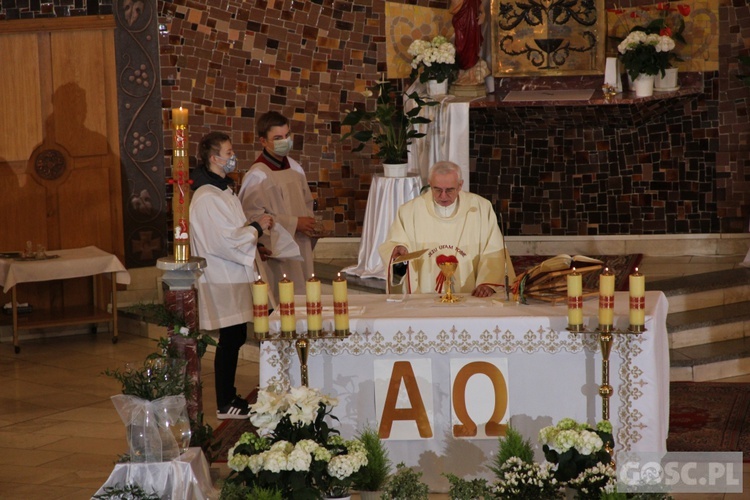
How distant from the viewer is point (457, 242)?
21.8ft

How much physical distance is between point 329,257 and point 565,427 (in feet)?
21.9

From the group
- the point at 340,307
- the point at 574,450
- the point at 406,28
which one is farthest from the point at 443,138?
the point at 574,450

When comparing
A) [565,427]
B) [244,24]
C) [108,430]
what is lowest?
[108,430]

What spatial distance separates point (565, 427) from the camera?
14.8ft

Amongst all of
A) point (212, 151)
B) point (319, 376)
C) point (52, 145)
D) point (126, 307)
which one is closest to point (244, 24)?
point (52, 145)

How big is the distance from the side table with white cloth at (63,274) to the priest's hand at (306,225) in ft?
8.61

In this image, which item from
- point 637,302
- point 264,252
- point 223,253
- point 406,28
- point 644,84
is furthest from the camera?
point 406,28

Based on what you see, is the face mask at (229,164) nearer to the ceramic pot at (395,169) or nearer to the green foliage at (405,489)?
the green foliage at (405,489)

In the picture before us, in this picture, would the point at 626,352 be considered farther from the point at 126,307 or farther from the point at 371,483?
the point at 126,307

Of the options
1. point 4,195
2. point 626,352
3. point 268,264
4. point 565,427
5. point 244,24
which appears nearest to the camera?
point 565,427

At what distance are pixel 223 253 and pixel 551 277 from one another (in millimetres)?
2225

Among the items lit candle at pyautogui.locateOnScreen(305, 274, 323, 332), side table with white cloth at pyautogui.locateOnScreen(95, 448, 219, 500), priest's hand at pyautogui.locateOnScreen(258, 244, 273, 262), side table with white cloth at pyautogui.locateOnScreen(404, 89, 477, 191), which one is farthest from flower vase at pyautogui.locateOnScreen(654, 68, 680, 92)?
side table with white cloth at pyautogui.locateOnScreen(95, 448, 219, 500)

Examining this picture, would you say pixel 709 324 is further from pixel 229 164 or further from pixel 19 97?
pixel 19 97

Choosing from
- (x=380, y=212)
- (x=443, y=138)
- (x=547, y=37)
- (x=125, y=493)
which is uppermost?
(x=547, y=37)
